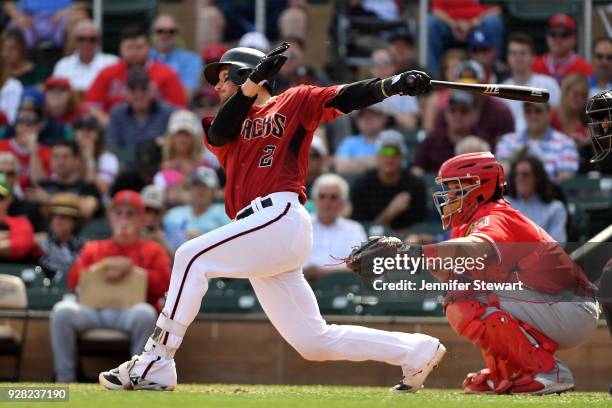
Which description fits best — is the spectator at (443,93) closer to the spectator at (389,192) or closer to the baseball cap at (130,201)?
the spectator at (389,192)

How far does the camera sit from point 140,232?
404 inches

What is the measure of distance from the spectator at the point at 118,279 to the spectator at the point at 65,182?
1118 millimetres

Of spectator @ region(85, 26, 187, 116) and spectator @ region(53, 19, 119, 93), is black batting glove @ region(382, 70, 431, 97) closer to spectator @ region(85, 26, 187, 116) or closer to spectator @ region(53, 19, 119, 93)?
spectator @ region(85, 26, 187, 116)

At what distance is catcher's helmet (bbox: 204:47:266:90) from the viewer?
6.67 m

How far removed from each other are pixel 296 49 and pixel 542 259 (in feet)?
20.8

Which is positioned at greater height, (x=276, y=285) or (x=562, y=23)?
(x=562, y=23)

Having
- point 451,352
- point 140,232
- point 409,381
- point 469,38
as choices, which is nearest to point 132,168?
point 140,232

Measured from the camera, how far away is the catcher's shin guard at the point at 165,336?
20.6ft

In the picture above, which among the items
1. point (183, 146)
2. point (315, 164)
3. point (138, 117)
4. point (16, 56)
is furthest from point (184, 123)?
point (16, 56)

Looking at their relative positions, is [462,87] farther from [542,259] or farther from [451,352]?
[451,352]

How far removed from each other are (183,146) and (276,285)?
17.3 feet

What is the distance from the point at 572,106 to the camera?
11.2 metres

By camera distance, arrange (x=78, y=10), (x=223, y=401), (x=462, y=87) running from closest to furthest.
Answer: (x=223, y=401) < (x=462, y=87) < (x=78, y=10)

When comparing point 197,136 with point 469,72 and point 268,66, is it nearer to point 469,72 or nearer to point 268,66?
point 469,72
